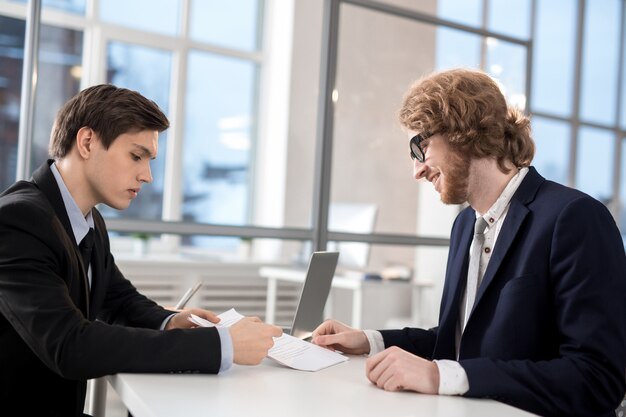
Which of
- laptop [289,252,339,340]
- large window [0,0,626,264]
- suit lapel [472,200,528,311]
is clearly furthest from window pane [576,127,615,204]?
suit lapel [472,200,528,311]

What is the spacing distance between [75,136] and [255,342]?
0.71m

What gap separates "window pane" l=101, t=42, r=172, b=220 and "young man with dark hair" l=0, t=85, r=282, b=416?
4.08 meters

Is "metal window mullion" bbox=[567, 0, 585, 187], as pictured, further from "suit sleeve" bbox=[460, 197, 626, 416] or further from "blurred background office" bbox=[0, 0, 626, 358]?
"suit sleeve" bbox=[460, 197, 626, 416]

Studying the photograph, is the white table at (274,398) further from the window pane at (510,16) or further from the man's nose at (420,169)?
the window pane at (510,16)

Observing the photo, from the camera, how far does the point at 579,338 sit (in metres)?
1.40

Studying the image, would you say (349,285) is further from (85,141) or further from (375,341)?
(85,141)

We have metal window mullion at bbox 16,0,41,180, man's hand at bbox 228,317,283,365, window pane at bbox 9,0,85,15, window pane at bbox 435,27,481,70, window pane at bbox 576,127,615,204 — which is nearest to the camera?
man's hand at bbox 228,317,283,365

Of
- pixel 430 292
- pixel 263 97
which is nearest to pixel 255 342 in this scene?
pixel 430 292

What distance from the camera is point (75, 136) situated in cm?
169

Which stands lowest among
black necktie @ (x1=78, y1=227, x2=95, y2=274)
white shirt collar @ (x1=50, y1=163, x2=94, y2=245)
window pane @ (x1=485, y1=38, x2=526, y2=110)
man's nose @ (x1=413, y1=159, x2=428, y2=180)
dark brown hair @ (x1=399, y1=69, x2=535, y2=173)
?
black necktie @ (x1=78, y1=227, x2=95, y2=274)

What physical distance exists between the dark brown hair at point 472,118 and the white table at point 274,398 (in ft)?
2.22

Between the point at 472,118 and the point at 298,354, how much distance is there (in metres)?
0.72

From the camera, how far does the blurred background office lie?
4141 millimetres

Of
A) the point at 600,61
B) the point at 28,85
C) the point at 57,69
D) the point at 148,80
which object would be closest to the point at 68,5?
the point at 57,69
